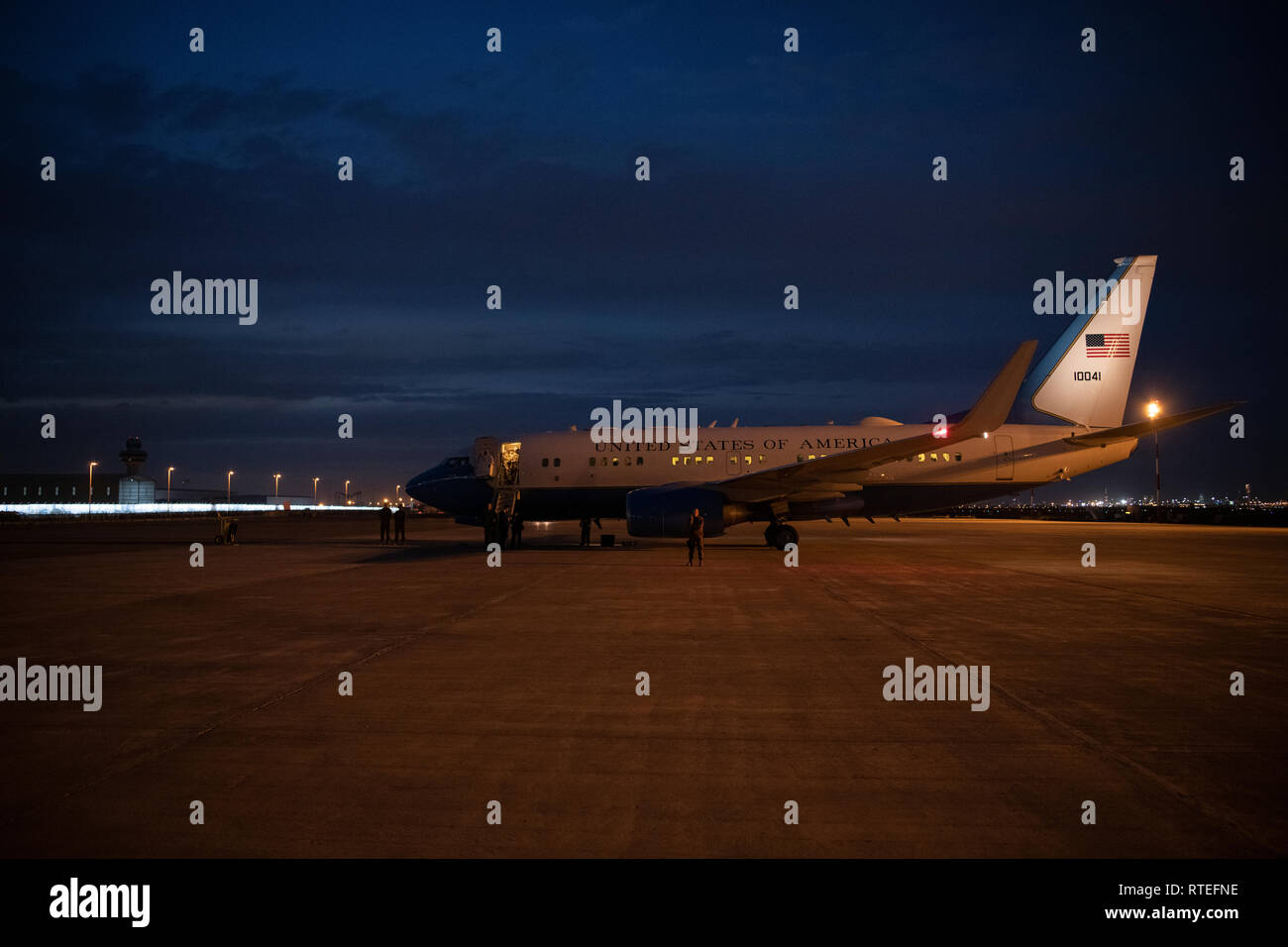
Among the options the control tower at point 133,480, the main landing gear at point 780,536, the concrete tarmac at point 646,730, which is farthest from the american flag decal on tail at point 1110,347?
the control tower at point 133,480

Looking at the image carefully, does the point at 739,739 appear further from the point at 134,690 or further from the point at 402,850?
the point at 134,690

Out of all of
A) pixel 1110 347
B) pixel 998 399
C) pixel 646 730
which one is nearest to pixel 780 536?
pixel 998 399

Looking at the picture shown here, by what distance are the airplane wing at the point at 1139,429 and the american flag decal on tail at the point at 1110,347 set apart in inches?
99.1

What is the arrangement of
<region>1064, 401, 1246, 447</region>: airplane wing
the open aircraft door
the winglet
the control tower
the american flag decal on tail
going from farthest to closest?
the control tower → the open aircraft door → the american flag decal on tail → <region>1064, 401, 1246, 447</region>: airplane wing → the winglet

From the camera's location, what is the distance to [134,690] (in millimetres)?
6648

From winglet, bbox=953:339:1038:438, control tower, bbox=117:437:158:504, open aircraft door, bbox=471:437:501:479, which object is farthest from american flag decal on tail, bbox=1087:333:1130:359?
control tower, bbox=117:437:158:504

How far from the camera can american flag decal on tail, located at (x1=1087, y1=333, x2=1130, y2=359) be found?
2580cm

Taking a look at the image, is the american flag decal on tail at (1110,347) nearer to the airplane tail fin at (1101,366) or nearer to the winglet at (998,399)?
the airplane tail fin at (1101,366)

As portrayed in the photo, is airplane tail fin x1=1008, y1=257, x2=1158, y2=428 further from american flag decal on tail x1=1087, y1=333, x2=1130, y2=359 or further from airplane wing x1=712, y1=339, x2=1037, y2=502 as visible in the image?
airplane wing x1=712, y1=339, x2=1037, y2=502

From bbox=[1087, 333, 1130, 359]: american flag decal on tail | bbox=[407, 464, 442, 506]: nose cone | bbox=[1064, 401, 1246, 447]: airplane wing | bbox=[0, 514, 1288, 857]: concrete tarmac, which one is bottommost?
bbox=[0, 514, 1288, 857]: concrete tarmac

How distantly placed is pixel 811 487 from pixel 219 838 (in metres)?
21.4

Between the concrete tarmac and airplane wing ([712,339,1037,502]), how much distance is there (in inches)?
290
